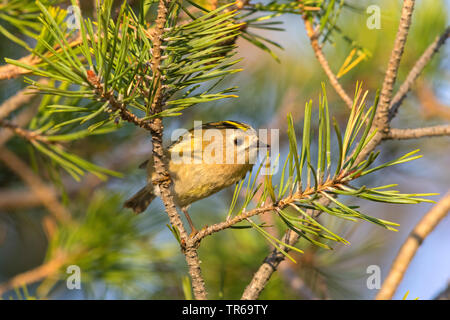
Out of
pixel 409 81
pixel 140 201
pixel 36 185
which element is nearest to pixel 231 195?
pixel 140 201

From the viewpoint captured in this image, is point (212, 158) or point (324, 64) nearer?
point (324, 64)

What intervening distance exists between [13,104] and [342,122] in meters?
1.42

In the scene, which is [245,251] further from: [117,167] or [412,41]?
[412,41]

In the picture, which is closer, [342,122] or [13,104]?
[13,104]

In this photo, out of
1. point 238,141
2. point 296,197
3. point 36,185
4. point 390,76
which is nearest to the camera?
point 296,197

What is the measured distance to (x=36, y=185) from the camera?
1612 millimetres

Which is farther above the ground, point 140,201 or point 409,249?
point 140,201

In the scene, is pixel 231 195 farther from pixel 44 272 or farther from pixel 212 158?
pixel 44 272

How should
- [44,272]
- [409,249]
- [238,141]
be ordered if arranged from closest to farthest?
[409,249]
[44,272]
[238,141]

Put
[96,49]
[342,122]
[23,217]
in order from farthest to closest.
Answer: [342,122], [23,217], [96,49]

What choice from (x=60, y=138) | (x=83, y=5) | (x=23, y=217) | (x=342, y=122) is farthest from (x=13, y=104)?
(x=342, y=122)

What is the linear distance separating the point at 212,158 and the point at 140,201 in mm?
552

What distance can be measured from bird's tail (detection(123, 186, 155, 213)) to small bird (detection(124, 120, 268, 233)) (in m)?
0.38
